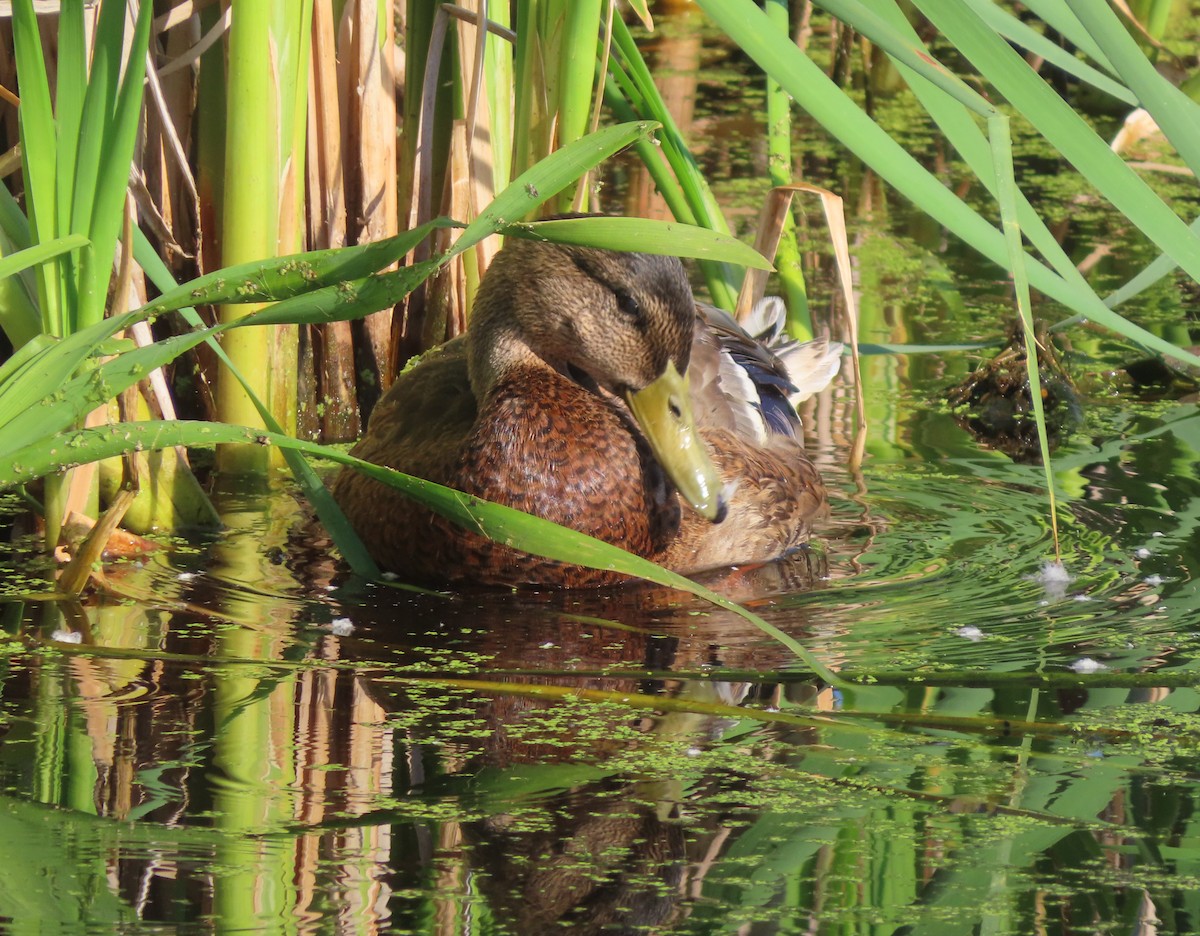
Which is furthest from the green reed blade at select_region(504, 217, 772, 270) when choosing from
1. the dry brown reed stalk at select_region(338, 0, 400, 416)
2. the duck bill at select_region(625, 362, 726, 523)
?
the dry brown reed stalk at select_region(338, 0, 400, 416)

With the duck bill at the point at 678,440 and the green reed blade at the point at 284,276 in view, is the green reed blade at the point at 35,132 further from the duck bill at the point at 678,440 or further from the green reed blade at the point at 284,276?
the duck bill at the point at 678,440

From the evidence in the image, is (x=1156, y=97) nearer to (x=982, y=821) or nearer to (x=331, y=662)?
(x=982, y=821)

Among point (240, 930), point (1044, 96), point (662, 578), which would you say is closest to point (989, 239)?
point (1044, 96)

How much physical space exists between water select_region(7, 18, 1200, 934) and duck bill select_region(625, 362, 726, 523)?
10.9 inches

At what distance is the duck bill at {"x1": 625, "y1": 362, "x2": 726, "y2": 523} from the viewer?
12.7 ft

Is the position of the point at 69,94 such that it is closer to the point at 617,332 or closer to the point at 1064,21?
the point at 617,332

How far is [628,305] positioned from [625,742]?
1.32 metres

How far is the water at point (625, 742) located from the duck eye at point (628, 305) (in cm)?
64

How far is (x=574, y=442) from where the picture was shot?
3.94 meters

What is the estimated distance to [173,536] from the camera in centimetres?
408

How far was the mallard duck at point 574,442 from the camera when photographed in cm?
386

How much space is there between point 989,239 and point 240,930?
5.48ft

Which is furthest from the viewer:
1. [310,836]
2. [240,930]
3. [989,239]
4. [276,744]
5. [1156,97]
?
[989,239]

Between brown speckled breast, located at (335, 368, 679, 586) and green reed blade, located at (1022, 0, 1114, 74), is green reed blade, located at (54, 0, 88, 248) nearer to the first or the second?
brown speckled breast, located at (335, 368, 679, 586)
